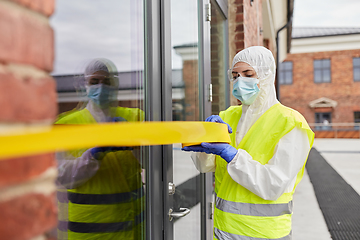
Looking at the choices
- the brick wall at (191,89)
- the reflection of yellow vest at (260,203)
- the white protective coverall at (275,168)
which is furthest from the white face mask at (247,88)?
the brick wall at (191,89)

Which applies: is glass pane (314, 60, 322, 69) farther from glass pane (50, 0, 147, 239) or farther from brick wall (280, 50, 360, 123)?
glass pane (50, 0, 147, 239)

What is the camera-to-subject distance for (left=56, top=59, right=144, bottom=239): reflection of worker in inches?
37.2

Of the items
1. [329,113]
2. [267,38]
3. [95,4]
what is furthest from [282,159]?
[329,113]

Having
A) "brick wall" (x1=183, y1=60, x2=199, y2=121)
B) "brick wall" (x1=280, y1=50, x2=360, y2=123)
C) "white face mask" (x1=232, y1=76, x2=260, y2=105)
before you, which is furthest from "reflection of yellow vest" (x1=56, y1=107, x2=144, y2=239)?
"brick wall" (x1=280, y1=50, x2=360, y2=123)

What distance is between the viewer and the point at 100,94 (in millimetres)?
1093

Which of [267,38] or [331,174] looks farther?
[267,38]

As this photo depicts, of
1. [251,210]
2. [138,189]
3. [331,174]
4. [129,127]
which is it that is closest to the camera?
[129,127]

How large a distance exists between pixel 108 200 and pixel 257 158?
2.69 feet

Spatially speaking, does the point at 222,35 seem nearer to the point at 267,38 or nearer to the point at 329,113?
the point at 267,38

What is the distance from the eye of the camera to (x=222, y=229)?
168 centimetres

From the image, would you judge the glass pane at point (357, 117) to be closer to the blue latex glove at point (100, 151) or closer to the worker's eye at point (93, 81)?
the blue latex glove at point (100, 151)

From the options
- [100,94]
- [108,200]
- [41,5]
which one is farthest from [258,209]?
[41,5]

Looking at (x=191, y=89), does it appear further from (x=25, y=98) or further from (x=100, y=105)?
(x=25, y=98)

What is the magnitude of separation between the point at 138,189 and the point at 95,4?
88cm
